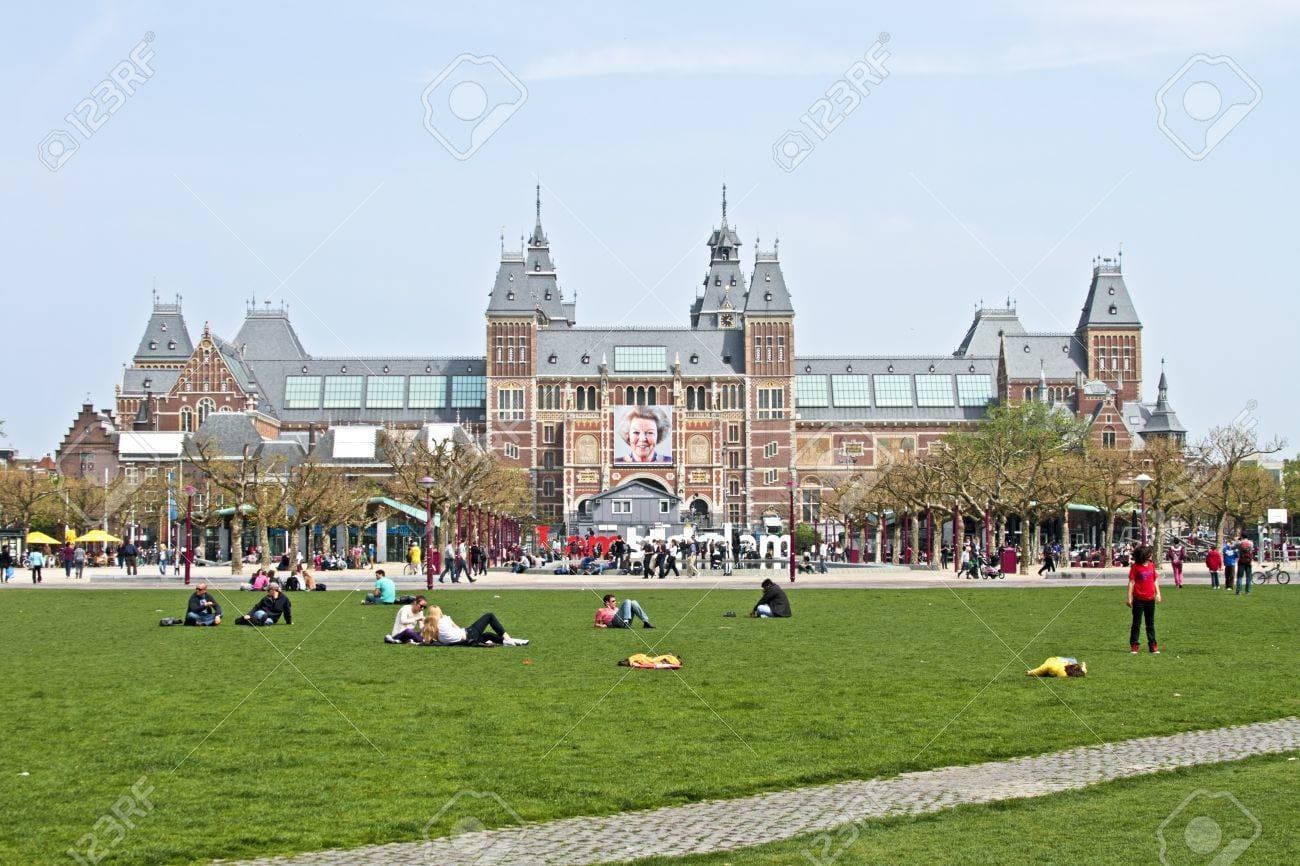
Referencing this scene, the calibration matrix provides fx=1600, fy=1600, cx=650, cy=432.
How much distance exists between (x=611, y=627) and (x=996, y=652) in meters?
7.93

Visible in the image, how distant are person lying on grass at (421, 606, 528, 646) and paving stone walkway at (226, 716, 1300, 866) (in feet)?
39.7

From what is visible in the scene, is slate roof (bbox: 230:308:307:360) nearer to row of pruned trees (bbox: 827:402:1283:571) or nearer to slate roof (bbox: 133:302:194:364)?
slate roof (bbox: 133:302:194:364)

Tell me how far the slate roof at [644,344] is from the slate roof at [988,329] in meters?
26.7

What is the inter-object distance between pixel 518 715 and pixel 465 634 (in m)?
8.73

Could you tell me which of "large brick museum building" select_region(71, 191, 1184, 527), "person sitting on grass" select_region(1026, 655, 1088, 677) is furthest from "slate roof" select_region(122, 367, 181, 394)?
"person sitting on grass" select_region(1026, 655, 1088, 677)

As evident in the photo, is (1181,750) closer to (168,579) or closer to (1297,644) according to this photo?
(1297,644)

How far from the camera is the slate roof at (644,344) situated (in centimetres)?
13888

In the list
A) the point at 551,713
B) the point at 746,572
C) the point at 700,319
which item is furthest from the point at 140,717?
the point at 700,319

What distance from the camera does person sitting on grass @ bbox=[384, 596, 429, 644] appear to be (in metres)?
24.5

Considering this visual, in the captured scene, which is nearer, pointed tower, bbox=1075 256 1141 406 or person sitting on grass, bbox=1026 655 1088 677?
person sitting on grass, bbox=1026 655 1088 677

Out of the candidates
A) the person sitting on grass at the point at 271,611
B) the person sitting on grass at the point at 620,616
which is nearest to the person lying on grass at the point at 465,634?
the person sitting on grass at the point at 620,616

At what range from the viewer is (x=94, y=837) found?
33.6 ft

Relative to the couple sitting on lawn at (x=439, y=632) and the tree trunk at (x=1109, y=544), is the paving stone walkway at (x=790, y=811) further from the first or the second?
the tree trunk at (x=1109, y=544)

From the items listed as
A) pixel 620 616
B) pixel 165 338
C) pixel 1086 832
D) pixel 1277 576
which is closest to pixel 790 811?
pixel 1086 832
